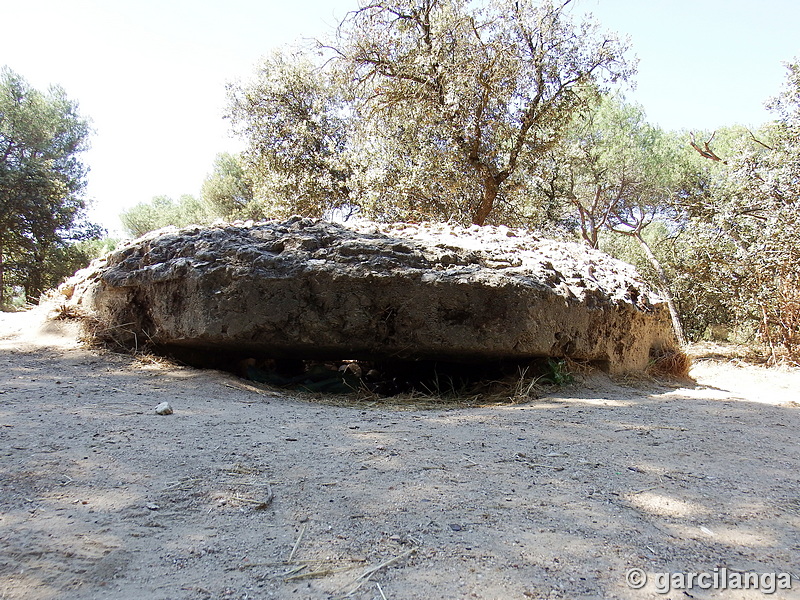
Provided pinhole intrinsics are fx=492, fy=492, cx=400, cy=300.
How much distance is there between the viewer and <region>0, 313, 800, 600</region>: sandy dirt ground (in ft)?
3.67

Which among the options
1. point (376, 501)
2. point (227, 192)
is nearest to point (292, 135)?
point (227, 192)

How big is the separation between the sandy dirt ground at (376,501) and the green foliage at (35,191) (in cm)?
1233

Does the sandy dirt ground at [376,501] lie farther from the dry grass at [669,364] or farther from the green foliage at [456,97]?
the green foliage at [456,97]

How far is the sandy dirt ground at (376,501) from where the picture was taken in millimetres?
1117

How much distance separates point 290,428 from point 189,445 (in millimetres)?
490

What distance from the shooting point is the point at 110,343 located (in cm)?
391

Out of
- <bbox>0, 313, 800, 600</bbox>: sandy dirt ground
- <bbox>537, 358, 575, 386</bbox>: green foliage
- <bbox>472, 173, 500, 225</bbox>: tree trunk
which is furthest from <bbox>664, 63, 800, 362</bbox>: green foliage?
<bbox>0, 313, 800, 600</bbox>: sandy dirt ground

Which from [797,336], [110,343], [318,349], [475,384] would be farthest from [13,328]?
[797,336]

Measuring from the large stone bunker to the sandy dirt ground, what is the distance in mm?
853

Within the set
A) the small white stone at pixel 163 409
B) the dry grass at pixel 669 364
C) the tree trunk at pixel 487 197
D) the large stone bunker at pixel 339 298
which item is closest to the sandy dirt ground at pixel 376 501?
the small white stone at pixel 163 409

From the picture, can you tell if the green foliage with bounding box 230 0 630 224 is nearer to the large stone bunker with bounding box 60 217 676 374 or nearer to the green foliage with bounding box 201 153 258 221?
the large stone bunker with bounding box 60 217 676 374

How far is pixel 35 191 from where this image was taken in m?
12.5

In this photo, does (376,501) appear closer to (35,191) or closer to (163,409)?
(163,409)

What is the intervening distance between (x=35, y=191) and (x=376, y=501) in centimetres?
1467
